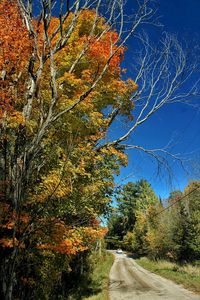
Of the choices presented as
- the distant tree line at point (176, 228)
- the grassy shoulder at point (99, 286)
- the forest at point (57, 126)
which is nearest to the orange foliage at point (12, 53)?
the forest at point (57, 126)

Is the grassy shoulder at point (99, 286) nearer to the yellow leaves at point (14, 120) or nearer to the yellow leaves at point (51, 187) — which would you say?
the yellow leaves at point (51, 187)

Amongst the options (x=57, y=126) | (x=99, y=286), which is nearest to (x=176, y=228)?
(x=99, y=286)

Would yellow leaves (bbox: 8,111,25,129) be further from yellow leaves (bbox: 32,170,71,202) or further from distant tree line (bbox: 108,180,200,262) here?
distant tree line (bbox: 108,180,200,262)

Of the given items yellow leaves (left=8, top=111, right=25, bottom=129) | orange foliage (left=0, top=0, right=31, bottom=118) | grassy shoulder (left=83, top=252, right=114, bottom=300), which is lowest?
grassy shoulder (left=83, top=252, right=114, bottom=300)

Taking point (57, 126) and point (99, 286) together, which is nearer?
point (57, 126)

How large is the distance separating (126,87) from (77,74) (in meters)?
2.42

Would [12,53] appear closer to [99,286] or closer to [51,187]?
[51,187]

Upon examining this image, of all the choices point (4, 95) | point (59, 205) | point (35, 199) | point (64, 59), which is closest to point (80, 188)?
point (59, 205)

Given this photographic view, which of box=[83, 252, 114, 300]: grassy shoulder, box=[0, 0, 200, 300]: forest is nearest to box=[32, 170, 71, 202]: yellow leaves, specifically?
box=[0, 0, 200, 300]: forest

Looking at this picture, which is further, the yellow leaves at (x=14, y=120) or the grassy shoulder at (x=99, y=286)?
the grassy shoulder at (x=99, y=286)

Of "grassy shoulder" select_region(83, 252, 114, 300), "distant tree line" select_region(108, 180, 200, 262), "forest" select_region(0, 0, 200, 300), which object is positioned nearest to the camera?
"forest" select_region(0, 0, 200, 300)

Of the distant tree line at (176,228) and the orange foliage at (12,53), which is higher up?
the orange foliage at (12,53)

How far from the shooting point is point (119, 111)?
52.0 ft

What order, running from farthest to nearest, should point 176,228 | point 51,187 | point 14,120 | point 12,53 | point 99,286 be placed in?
point 176,228, point 99,286, point 12,53, point 51,187, point 14,120
